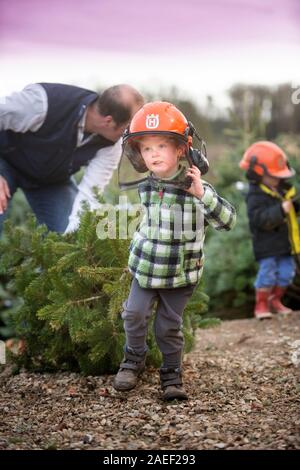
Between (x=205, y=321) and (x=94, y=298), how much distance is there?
0.82 meters

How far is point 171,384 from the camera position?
3.18 metres

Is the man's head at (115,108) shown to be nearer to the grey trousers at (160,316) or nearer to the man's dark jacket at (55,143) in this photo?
the man's dark jacket at (55,143)

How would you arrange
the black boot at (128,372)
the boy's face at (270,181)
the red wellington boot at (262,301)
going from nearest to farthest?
the black boot at (128,372), the boy's face at (270,181), the red wellington boot at (262,301)

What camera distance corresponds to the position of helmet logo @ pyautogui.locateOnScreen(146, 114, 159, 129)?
2887 mm

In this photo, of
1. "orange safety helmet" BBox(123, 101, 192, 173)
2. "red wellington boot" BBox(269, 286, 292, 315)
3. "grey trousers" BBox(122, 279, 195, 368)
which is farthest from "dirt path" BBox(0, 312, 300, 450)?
"red wellington boot" BBox(269, 286, 292, 315)

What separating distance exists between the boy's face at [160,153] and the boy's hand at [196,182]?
15 cm

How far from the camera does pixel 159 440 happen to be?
8.91 ft

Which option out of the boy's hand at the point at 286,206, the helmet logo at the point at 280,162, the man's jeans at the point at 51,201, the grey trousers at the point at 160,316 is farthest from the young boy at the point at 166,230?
the helmet logo at the point at 280,162

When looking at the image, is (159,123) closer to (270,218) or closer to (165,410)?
(165,410)

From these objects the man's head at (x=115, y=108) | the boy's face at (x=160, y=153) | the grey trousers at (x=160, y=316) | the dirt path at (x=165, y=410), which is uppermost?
the man's head at (x=115, y=108)

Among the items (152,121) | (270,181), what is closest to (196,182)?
(152,121)

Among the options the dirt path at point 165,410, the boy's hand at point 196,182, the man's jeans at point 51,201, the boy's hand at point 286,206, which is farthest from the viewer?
the boy's hand at point 286,206

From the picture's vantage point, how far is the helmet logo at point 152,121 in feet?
9.47

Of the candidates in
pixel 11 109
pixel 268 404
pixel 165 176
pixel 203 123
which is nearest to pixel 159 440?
pixel 268 404
